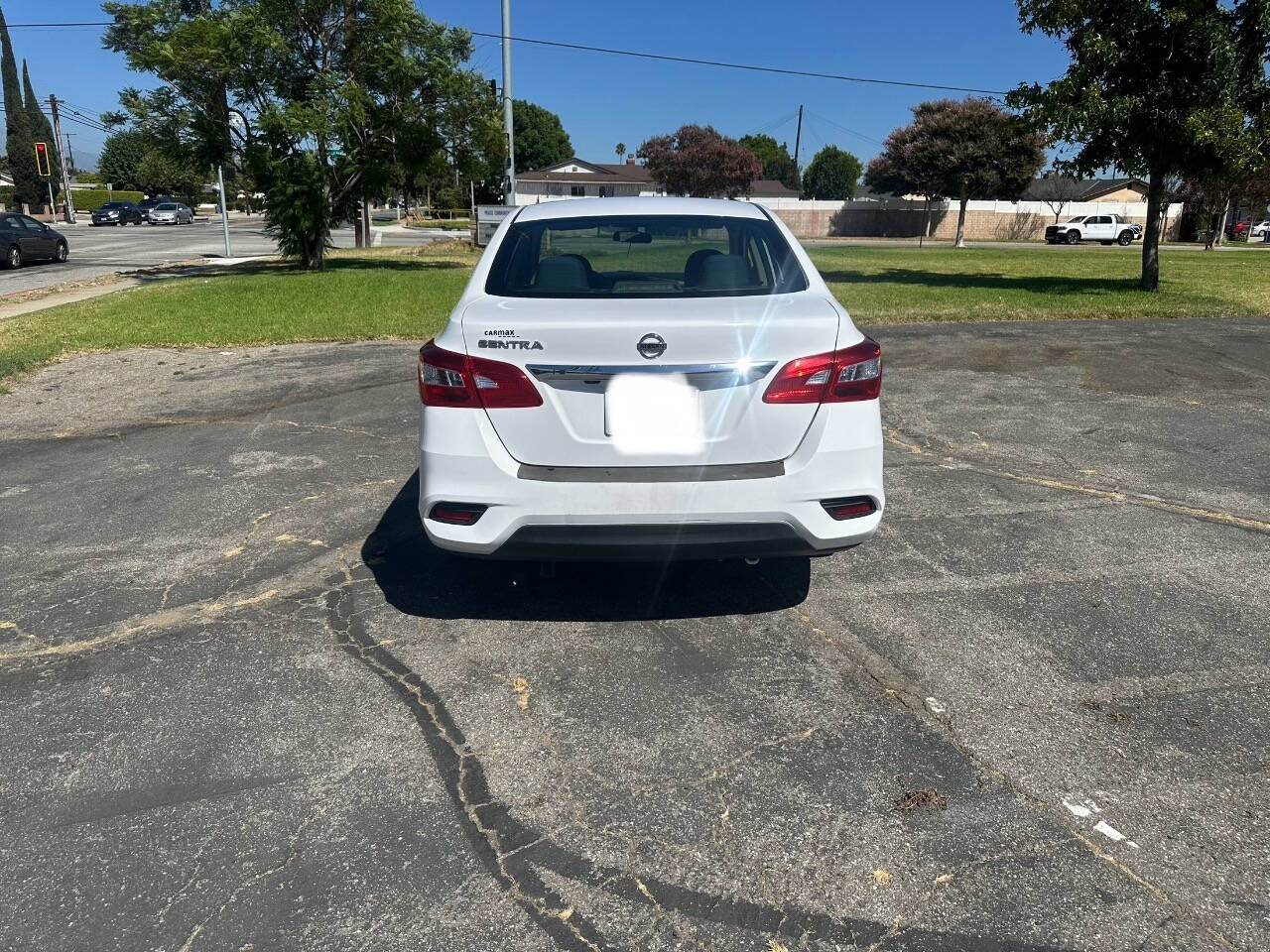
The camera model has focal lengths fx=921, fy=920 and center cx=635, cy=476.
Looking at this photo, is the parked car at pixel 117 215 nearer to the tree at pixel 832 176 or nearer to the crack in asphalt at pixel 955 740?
the crack in asphalt at pixel 955 740

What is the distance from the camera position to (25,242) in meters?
24.9

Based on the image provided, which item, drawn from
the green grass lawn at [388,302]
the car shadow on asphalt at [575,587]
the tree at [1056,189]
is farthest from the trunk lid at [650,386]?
the tree at [1056,189]

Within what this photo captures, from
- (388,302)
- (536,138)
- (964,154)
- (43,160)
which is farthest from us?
(536,138)

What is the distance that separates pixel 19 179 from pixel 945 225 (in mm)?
65438

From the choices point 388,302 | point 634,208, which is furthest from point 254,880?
point 388,302

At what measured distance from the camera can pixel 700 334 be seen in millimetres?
3287

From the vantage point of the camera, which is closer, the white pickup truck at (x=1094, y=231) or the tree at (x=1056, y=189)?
the white pickup truck at (x=1094, y=231)

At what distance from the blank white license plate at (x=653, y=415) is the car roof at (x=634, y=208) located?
4.75 ft

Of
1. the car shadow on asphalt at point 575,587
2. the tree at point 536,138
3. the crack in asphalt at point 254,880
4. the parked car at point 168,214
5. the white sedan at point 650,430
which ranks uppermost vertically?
the tree at point 536,138

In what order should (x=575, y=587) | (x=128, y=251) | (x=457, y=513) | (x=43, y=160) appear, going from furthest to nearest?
(x=43, y=160)
(x=128, y=251)
(x=575, y=587)
(x=457, y=513)

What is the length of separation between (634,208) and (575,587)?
1.87 m

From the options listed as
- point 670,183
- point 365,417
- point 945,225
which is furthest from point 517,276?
point 670,183

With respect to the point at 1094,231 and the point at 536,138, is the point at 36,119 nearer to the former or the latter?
the point at 536,138

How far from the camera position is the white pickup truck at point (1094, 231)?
52.2 m
